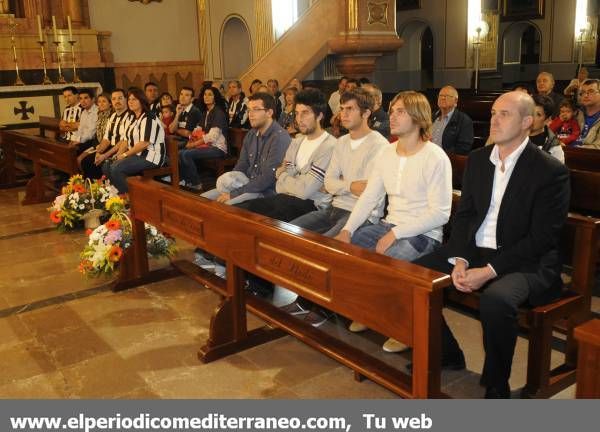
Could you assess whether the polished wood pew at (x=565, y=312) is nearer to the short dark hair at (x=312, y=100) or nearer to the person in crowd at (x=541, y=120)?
the person in crowd at (x=541, y=120)

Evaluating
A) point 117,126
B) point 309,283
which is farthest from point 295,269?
point 117,126

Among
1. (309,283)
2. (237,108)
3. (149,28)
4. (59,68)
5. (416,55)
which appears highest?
(149,28)

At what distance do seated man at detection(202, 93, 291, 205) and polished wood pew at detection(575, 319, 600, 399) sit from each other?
9.44 feet

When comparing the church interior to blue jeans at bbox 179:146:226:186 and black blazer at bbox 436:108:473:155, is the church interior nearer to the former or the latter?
blue jeans at bbox 179:146:226:186

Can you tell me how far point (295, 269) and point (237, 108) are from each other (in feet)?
20.1

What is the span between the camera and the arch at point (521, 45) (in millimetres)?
17578

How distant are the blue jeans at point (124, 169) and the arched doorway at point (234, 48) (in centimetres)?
738

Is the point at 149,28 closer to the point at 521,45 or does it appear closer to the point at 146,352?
the point at 146,352

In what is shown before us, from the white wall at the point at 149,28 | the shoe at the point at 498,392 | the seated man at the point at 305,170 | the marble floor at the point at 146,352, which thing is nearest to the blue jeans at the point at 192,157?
the marble floor at the point at 146,352

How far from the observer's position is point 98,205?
18.8 feet

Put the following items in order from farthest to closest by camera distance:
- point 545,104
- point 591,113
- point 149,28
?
point 149,28 < point 591,113 < point 545,104

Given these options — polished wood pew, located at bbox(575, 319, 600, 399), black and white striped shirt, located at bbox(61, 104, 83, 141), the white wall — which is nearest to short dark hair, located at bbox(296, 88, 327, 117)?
polished wood pew, located at bbox(575, 319, 600, 399)

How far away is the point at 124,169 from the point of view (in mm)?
6086

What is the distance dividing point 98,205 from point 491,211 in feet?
12.9
